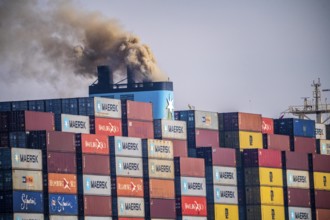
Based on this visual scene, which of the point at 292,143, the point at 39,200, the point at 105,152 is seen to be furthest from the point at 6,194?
the point at 292,143

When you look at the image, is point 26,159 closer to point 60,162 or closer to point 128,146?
point 60,162

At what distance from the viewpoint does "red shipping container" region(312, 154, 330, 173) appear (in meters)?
121

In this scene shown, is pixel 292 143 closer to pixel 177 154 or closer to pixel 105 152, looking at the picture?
pixel 177 154

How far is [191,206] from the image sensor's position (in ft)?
350

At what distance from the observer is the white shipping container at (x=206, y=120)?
11153 centimetres

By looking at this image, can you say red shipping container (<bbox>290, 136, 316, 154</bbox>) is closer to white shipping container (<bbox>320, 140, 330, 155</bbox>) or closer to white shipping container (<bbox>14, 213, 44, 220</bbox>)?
white shipping container (<bbox>320, 140, 330, 155</bbox>)

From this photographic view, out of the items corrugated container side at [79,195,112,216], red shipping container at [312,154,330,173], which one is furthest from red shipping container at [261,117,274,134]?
corrugated container side at [79,195,112,216]

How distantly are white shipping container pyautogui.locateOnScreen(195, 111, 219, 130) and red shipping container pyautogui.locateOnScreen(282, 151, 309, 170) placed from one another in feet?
22.5

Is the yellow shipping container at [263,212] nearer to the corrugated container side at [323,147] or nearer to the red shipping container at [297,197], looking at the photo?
the red shipping container at [297,197]

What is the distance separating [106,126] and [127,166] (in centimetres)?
359

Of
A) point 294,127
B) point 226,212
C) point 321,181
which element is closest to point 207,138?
point 226,212

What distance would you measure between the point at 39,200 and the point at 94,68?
28.4 meters

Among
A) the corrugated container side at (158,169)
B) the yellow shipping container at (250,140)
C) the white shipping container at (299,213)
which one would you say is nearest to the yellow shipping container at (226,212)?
the yellow shipping container at (250,140)

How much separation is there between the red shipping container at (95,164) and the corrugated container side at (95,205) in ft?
5.53
